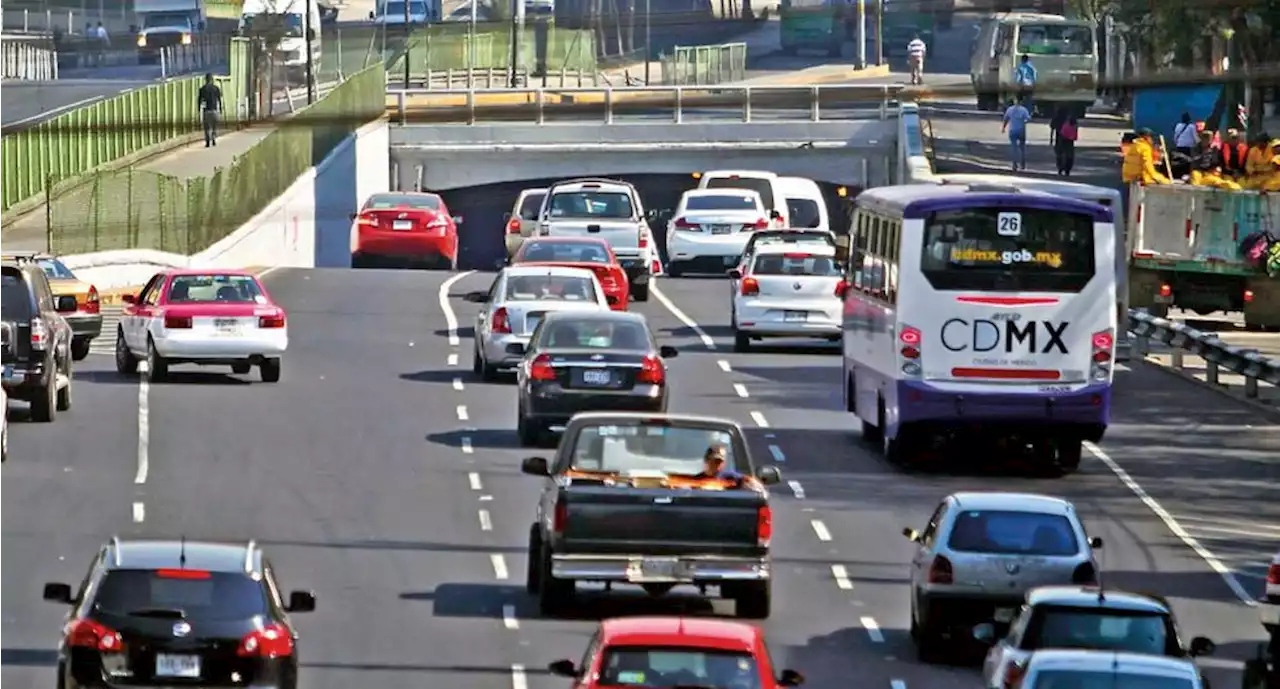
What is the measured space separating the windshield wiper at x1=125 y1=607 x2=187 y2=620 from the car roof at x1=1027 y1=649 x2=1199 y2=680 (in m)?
5.00

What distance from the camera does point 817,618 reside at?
83.0 feet

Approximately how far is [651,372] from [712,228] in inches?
920

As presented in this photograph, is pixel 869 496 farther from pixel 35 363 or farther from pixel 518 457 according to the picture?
pixel 35 363

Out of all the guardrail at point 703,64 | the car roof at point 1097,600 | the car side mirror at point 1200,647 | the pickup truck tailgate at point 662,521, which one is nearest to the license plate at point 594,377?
the pickup truck tailgate at point 662,521

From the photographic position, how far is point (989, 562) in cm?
2330

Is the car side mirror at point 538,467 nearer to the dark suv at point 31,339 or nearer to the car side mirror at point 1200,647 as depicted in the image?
the car side mirror at point 1200,647

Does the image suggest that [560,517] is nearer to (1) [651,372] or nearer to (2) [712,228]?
(1) [651,372]

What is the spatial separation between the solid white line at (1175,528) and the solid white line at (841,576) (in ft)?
10.8

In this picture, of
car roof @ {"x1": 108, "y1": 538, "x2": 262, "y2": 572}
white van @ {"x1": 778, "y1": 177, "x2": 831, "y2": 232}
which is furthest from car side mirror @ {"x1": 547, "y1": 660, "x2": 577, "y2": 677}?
white van @ {"x1": 778, "y1": 177, "x2": 831, "y2": 232}

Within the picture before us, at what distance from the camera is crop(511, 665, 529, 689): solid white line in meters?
22.3

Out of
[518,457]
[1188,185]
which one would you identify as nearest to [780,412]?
[518,457]

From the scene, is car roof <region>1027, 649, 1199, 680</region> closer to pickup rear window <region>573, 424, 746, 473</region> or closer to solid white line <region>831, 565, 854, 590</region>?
pickup rear window <region>573, 424, 746, 473</region>

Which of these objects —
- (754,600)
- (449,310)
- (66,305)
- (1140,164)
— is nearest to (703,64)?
(449,310)

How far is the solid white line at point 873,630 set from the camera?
2455cm
